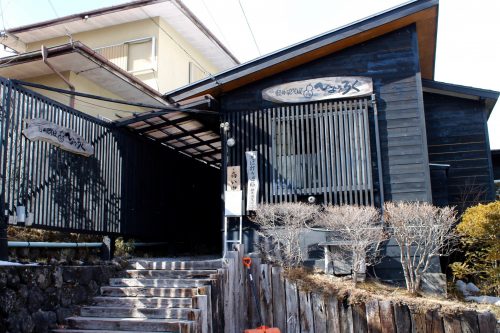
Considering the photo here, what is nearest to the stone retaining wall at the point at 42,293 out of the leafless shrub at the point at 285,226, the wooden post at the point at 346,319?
the leafless shrub at the point at 285,226

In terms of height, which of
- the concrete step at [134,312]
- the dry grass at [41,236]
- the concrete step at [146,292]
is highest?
the dry grass at [41,236]

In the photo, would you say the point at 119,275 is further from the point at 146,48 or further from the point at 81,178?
the point at 146,48

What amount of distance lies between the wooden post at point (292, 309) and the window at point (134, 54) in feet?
40.0

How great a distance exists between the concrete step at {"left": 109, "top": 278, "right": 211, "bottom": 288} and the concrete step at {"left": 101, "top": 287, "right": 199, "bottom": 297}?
200 mm

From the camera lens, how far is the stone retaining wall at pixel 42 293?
6250 mm

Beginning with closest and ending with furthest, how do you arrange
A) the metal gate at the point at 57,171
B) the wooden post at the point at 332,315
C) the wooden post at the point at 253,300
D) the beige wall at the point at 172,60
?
the wooden post at the point at 332,315
the wooden post at the point at 253,300
the metal gate at the point at 57,171
the beige wall at the point at 172,60

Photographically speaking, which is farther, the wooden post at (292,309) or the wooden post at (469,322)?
the wooden post at (292,309)

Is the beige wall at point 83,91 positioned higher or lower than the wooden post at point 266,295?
higher

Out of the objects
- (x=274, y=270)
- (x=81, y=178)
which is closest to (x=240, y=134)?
(x=81, y=178)

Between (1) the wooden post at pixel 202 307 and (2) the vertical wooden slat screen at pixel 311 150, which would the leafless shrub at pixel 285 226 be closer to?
(2) the vertical wooden slat screen at pixel 311 150

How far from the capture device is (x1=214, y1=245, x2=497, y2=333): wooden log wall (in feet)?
23.7

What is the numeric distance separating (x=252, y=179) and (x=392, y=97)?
3887 mm

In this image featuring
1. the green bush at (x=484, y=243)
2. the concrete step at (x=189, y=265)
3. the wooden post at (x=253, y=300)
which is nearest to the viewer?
the wooden post at (x=253, y=300)

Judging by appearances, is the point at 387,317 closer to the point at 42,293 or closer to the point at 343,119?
the point at 42,293
